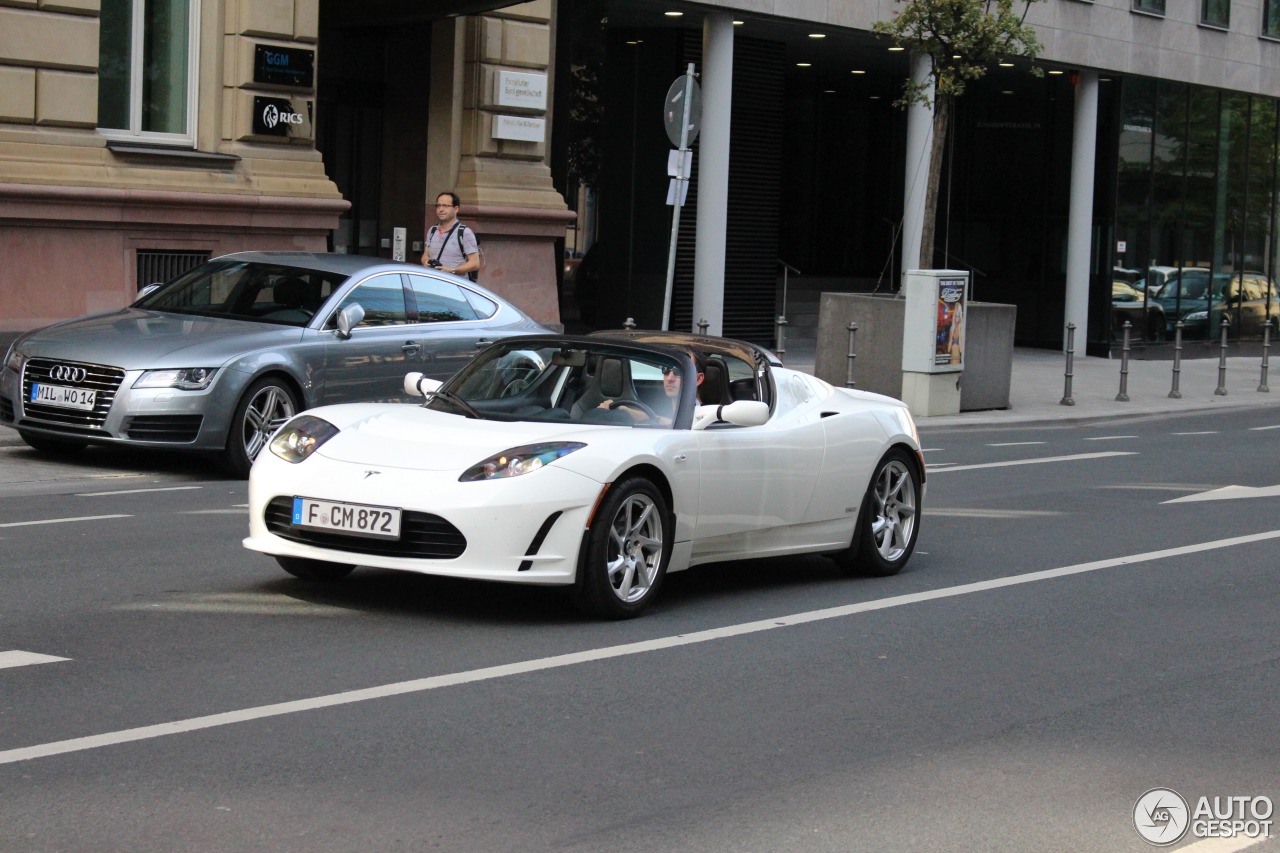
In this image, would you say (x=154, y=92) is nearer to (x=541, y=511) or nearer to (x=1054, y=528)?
(x=1054, y=528)

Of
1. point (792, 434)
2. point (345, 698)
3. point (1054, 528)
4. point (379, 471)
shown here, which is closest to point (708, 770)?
point (345, 698)

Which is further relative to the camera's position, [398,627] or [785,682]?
[398,627]

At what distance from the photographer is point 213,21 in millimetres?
19781

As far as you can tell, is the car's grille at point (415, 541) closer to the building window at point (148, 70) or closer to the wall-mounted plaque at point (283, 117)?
the building window at point (148, 70)

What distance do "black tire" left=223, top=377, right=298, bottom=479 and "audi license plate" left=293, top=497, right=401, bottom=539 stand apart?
460 centimetres

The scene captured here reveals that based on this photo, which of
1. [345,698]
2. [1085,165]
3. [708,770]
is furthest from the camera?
[1085,165]

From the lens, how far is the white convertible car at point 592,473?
7547mm

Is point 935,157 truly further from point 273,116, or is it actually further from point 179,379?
point 179,379

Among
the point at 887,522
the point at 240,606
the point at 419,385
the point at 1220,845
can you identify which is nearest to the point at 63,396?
the point at 419,385

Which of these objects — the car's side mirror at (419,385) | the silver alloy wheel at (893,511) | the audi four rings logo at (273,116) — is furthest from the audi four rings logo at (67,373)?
the audi four rings logo at (273,116)

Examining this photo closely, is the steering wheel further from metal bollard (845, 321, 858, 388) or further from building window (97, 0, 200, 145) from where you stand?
metal bollard (845, 321, 858, 388)

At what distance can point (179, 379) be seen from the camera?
39.3 feet

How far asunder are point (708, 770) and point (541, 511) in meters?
2.06

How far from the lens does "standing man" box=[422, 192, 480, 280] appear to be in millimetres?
17203
